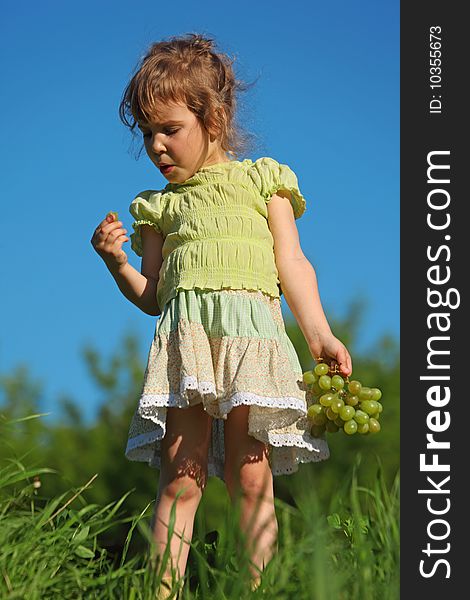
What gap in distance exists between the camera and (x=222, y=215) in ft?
9.51

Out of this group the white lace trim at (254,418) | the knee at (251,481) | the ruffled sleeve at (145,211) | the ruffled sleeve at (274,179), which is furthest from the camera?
the ruffled sleeve at (145,211)

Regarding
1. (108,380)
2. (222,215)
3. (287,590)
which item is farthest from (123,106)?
(108,380)

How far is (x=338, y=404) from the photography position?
2.73 m

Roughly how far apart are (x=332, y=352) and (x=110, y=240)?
2.66 ft

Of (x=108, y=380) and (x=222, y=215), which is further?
(x=108, y=380)

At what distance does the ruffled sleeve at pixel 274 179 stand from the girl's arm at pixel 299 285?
3cm

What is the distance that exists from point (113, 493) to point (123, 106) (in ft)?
57.8

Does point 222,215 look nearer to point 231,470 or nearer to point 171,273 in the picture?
point 171,273

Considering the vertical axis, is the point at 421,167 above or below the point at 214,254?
above

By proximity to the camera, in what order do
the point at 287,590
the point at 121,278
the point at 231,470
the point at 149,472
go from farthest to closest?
the point at 149,472 → the point at 121,278 → the point at 231,470 → the point at 287,590

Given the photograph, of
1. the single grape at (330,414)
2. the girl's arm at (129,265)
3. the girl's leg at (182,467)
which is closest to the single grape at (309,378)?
the single grape at (330,414)

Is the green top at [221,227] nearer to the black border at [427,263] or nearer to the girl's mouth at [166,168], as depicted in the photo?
the girl's mouth at [166,168]

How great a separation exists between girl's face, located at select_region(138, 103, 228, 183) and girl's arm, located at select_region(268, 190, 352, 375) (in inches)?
11.8

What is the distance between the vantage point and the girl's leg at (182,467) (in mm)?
2738
